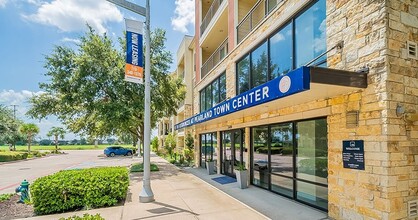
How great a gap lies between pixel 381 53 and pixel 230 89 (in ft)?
26.3

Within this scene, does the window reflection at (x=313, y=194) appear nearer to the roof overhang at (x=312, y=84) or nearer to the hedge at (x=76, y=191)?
the roof overhang at (x=312, y=84)

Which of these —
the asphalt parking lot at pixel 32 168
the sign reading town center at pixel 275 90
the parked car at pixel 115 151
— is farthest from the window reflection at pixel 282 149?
the parked car at pixel 115 151

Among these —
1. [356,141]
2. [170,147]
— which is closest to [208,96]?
[356,141]

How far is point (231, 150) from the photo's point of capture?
13.0 m

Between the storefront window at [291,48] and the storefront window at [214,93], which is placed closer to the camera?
the storefront window at [291,48]

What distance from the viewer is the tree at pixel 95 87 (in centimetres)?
1518

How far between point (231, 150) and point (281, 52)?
19.7ft

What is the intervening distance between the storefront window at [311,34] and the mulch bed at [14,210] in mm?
9216

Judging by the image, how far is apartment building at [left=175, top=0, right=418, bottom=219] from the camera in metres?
4.98

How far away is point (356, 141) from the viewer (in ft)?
18.1

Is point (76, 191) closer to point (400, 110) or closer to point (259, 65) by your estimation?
point (259, 65)

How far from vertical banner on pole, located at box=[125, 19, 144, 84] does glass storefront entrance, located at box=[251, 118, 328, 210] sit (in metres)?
5.09

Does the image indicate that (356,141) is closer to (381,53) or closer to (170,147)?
(381,53)

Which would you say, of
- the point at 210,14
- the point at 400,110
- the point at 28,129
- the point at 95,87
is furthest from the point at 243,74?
the point at 28,129
